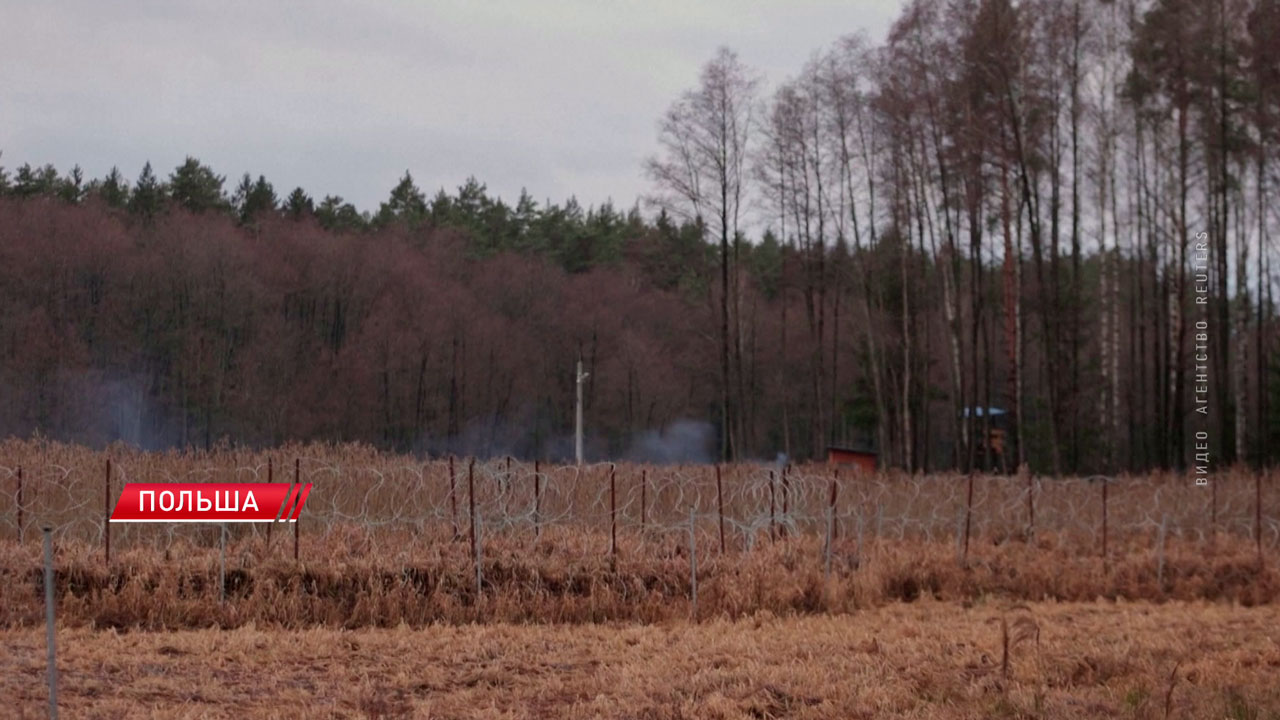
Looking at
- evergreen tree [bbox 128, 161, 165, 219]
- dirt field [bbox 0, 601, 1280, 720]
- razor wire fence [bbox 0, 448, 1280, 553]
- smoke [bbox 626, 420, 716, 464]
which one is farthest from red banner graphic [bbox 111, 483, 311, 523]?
smoke [bbox 626, 420, 716, 464]

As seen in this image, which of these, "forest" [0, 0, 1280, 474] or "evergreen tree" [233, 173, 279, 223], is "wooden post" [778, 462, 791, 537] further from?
"evergreen tree" [233, 173, 279, 223]

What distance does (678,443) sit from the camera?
4653 centimetres

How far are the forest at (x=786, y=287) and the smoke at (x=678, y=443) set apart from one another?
16 cm

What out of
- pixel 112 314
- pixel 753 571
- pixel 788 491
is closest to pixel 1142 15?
pixel 788 491

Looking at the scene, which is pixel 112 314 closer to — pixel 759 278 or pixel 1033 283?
pixel 1033 283

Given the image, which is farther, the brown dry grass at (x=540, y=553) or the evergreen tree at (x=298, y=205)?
the evergreen tree at (x=298, y=205)

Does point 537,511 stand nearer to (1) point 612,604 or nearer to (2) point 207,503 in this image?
(1) point 612,604

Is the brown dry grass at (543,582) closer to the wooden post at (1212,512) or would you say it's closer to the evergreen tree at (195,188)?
the wooden post at (1212,512)

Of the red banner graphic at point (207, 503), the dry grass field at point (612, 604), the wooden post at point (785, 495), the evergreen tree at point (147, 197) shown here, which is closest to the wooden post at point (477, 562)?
the dry grass field at point (612, 604)

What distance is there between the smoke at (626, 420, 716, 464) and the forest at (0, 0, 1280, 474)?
0.52 feet

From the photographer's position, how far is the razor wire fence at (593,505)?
545 inches

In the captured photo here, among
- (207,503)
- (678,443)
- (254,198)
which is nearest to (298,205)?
(254,198)

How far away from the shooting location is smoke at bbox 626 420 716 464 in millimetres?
45000

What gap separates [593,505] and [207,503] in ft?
15.3
